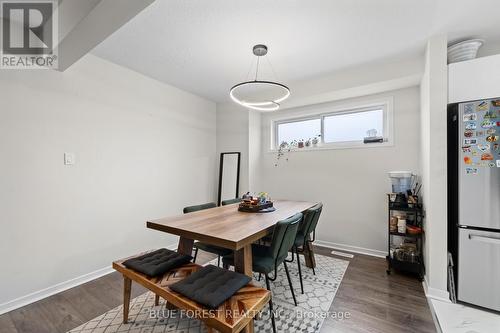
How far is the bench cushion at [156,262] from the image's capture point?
1589 millimetres

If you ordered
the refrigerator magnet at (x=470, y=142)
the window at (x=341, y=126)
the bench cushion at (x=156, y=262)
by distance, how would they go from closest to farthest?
the bench cushion at (x=156, y=262) → the refrigerator magnet at (x=470, y=142) → the window at (x=341, y=126)

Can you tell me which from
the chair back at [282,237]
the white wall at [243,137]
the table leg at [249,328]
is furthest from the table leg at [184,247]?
the white wall at [243,137]

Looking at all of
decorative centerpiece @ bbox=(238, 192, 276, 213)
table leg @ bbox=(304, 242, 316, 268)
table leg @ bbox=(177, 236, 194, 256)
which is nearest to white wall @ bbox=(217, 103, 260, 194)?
decorative centerpiece @ bbox=(238, 192, 276, 213)

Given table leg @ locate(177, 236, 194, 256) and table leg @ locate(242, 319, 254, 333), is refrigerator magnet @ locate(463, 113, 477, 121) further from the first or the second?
table leg @ locate(177, 236, 194, 256)

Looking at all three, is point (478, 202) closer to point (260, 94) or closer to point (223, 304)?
point (223, 304)

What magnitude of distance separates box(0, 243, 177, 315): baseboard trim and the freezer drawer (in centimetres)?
366

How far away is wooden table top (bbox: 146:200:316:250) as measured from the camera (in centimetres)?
148

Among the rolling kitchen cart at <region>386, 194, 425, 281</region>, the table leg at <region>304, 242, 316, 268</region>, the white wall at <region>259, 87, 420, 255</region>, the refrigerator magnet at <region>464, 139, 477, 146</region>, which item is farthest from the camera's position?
the white wall at <region>259, 87, 420, 255</region>

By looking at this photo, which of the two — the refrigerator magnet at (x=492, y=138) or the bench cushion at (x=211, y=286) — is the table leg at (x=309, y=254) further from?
the refrigerator magnet at (x=492, y=138)

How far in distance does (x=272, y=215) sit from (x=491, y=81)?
2358mm

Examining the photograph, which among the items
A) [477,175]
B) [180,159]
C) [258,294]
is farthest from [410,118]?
[180,159]

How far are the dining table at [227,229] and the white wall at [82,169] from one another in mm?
1188

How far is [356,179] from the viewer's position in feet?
10.8

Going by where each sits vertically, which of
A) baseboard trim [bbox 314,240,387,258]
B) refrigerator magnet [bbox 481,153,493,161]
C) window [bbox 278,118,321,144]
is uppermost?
window [bbox 278,118,321,144]
